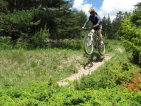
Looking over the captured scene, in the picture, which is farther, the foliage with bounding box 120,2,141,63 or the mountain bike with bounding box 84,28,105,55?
the mountain bike with bounding box 84,28,105,55

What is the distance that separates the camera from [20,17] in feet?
36.2

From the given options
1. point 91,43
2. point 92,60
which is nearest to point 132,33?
point 91,43

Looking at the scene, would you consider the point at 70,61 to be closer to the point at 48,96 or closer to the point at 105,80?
the point at 105,80

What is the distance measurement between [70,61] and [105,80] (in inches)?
137

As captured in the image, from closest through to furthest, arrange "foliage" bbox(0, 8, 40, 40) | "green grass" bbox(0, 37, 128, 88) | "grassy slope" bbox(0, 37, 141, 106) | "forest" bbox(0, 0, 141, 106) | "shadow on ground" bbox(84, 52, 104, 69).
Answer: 1. "grassy slope" bbox(0, 37, 141, 106)
2. "forest" bbox(0, 0, 141, 106)
3. "green grass" bbox(0, 37, 128, 88)
4. "shadow on ground" bbox(84, 52, 104, 69)
5. "foliage" bbox(0, 8, 40, 40)

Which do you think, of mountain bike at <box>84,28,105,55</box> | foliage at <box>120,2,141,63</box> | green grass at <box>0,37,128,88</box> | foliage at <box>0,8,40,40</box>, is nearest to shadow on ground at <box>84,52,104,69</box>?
green grass at <box>0,37,128,88</box>

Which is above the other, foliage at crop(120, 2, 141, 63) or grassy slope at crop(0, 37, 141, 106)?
foliage at crop(120, 2, 141, 63)

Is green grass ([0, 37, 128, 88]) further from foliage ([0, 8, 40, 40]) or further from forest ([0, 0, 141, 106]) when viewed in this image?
foliage ([0, 8, 40, 40])

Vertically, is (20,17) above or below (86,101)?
above

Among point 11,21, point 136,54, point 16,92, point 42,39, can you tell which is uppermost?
point 11,21

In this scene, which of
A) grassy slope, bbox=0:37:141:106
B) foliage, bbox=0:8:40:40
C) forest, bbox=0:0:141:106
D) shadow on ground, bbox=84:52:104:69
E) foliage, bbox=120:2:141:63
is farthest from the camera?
foliage, bbox=0:8:40:40

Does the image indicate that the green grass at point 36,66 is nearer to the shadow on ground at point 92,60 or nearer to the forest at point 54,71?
the forest at point 54,71

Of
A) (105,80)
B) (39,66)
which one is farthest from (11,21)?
(105,80)

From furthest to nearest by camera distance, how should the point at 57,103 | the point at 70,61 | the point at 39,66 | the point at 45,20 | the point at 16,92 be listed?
the point at 45,20
the point at 70,61
the point at 39,66
the point at 16,92
the point at 57,103
